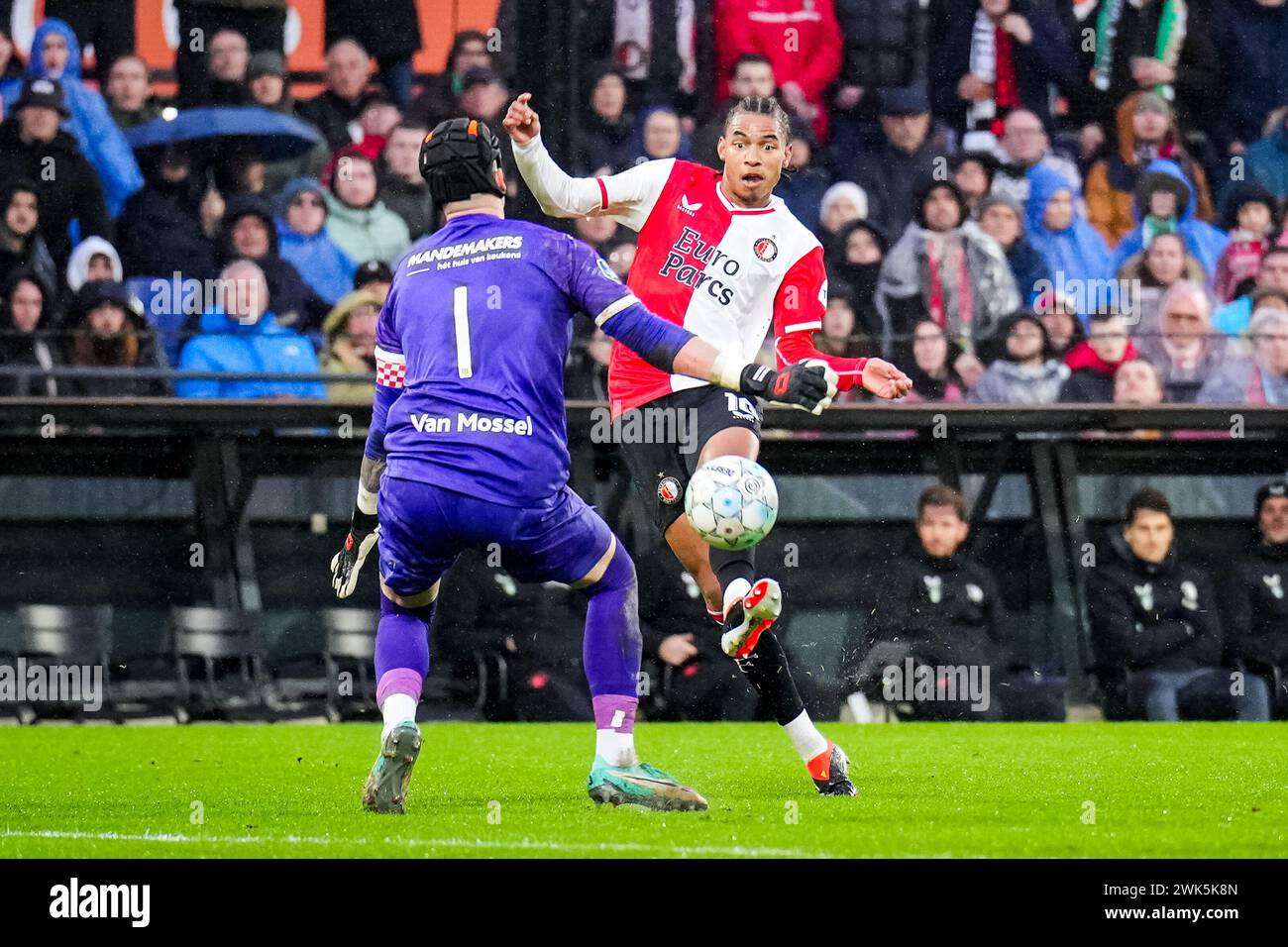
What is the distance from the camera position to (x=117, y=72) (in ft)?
42.2

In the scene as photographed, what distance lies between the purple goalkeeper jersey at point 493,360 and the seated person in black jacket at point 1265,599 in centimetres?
671

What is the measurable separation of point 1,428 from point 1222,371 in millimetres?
7400

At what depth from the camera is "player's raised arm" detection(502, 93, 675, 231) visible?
6867 mm

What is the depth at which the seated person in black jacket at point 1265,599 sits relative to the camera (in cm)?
1162

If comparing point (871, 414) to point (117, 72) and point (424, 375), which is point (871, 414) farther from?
point (424, 375)

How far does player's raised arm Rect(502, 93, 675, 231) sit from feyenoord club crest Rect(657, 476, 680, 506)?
3.29 ft

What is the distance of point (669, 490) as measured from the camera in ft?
23.4

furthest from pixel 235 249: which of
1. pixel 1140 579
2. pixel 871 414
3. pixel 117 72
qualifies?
pixel 1140 579

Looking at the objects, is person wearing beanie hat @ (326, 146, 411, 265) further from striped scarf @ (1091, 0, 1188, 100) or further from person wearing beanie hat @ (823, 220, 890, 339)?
striped scarf @ (1091, 0, 1188, 100)

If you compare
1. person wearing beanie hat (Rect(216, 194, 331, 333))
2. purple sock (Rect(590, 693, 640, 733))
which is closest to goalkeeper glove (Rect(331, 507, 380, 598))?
purple sock (Rect(590, 693, 640, 733))

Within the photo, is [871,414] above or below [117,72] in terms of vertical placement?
below

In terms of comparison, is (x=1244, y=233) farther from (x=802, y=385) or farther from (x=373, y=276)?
(x=802, y=385)

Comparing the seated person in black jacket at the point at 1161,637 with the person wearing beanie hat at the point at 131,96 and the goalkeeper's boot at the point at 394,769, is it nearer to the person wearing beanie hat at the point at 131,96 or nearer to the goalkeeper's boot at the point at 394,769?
the goalkeeper's boot at the point at 394,769

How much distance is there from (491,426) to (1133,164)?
8.59 m
